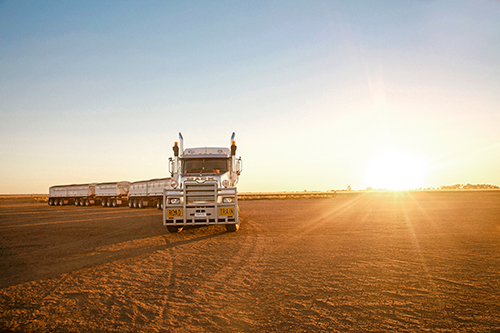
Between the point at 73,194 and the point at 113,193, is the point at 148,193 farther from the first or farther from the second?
the point at 73,194

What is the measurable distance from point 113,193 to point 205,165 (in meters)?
31.1

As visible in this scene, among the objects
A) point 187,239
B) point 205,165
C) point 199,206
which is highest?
point 205,165

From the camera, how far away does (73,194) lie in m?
49.4

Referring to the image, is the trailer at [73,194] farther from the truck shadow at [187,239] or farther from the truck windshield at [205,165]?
the truck shadow at [187,239]

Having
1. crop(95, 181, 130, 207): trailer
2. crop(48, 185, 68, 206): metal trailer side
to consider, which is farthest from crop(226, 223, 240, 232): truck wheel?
crop(48, 185, 68, 206): metal trailer side

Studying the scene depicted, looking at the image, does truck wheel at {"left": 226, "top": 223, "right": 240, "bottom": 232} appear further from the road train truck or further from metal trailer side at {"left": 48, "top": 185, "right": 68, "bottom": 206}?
metal trailer side at {"left": 48, "top": 185, "right": 68, "bottom": 206}

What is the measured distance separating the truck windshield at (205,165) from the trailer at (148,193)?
17.2m

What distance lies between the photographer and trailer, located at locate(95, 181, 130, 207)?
4109 cm

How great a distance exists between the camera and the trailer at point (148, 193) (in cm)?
3291

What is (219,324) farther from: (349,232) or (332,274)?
(349,232)

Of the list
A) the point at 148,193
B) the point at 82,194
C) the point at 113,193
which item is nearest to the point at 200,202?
the point at 148,193

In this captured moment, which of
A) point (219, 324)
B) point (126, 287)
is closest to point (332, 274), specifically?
point (219, 324)

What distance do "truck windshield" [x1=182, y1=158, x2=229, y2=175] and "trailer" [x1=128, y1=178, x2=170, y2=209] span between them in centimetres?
1720

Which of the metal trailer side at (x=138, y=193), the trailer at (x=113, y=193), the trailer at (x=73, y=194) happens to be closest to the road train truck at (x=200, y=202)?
the metal trailer side at (x=138, y=193)
